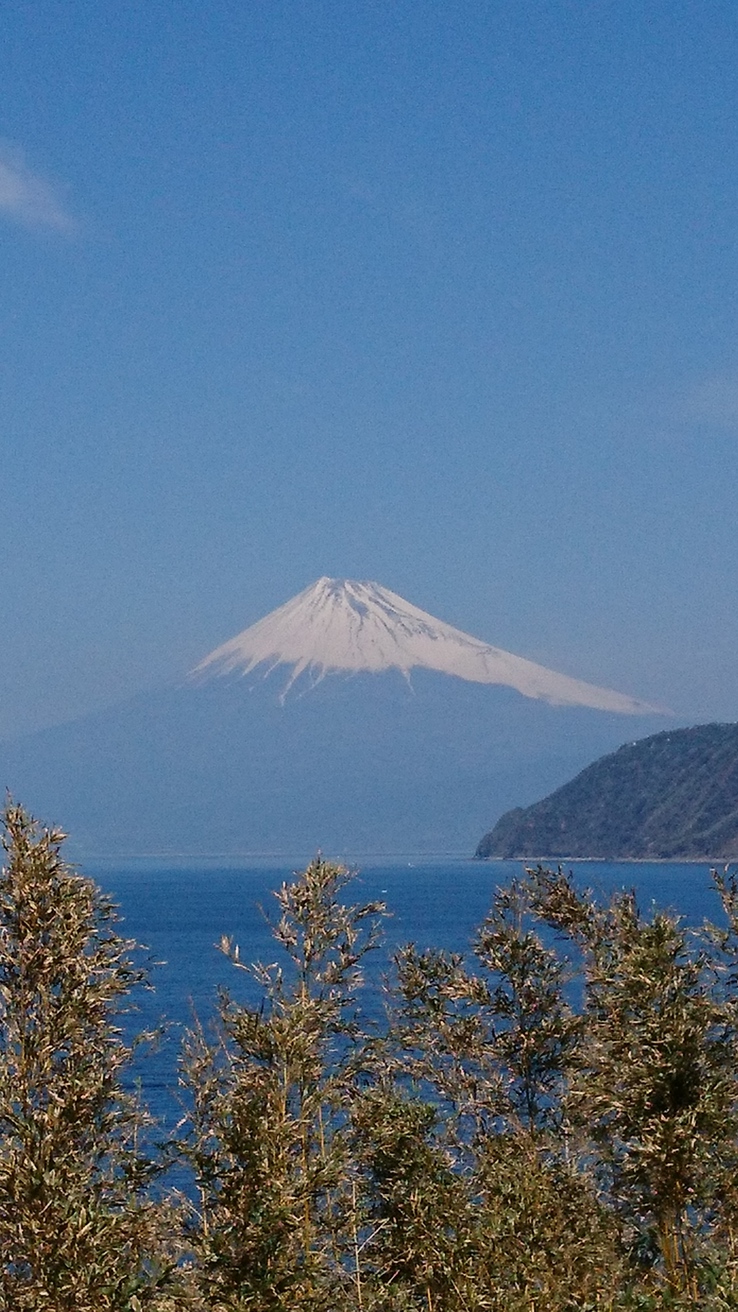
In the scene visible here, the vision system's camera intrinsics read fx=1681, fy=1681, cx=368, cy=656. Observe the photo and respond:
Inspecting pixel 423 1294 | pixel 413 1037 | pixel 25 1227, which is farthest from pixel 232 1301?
pixel 413 1037

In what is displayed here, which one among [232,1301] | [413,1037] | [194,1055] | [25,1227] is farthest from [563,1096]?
[25,1227]

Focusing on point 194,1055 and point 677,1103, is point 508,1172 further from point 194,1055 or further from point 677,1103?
point 194,1055

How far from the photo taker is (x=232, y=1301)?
13.9 metres

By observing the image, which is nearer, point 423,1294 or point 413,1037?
point 423,1294

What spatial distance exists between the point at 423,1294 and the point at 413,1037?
376 centimetres

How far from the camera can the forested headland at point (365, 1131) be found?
13.9 m

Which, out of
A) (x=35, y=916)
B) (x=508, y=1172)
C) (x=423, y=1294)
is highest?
(x=35, y=916)

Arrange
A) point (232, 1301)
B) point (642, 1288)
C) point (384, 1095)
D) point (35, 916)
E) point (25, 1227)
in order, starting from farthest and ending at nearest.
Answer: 1. point (384, 1095)
2. point (642, 1288)
3. point (35, 916)
4. point (232, 1301)
5. point (25, 1227)

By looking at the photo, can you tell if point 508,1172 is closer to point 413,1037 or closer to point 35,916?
point 413,1037

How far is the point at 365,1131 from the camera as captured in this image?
1880 cm

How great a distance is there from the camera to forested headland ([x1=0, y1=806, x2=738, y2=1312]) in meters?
13.9

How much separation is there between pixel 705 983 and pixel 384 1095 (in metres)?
4.16

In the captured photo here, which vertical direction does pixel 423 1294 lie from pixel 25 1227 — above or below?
below

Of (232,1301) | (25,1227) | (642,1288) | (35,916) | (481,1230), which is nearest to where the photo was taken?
(25,1227)
